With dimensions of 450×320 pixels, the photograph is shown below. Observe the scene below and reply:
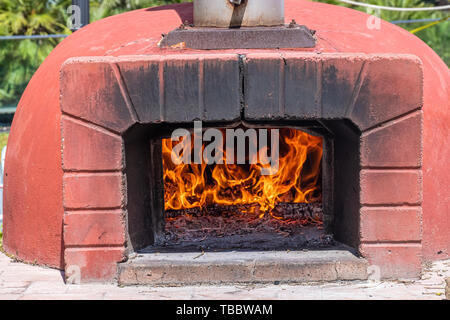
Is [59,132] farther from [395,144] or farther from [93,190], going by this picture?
[395,144]

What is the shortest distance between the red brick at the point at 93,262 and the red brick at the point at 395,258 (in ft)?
5.17

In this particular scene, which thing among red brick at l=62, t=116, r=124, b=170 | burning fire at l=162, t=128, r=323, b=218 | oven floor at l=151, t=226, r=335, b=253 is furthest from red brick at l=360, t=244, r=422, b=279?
red brick at l=62, t=116, r=124, b=170

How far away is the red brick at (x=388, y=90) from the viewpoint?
4.13 m

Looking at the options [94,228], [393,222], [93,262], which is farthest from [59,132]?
[393,222]

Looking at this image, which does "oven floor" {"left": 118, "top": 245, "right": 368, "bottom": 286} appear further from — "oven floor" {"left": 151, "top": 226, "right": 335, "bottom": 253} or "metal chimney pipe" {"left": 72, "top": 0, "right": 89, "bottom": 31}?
"metal chimney pipe" {"left": 72, "top": 0, "right": 89, "bottom": 31}

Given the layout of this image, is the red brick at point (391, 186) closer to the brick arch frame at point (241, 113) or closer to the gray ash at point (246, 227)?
the brick arch frame at point (241, 113)

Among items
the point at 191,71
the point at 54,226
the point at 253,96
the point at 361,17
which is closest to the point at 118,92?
the point at 191,71

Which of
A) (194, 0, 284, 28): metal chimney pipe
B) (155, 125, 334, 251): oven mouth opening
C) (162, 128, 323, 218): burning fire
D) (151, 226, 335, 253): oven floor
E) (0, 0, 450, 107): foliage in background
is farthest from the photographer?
(0, 0, 450, 107): foliage in background

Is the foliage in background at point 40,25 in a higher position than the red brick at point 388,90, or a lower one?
higher

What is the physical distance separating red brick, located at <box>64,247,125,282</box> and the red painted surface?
499mm

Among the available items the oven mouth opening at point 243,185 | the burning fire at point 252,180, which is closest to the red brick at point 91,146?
the oven mouth opening at point 243,185

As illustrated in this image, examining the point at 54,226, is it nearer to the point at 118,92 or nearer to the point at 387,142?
the point at 118,92

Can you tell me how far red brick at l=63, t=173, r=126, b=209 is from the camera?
4219 millimetres

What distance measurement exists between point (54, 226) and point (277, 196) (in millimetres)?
1718
